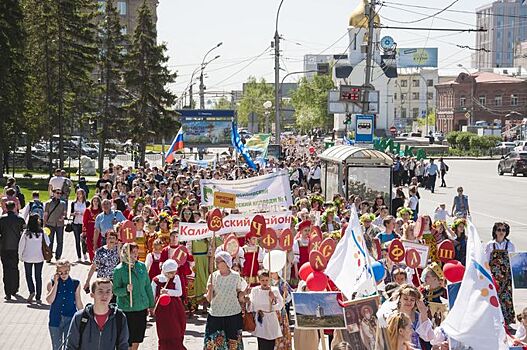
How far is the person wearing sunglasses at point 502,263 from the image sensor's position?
14.3 m

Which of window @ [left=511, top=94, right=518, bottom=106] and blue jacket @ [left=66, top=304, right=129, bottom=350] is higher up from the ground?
window @ [left=511, top=94, right=518, bottom=106]

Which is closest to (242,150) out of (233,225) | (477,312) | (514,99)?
(233,225)

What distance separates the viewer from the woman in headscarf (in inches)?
452

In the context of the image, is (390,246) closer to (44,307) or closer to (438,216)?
(44,307)

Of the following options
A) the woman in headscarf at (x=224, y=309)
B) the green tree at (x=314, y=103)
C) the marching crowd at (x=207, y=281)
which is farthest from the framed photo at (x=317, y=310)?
the green tree at (x=314, y=103)

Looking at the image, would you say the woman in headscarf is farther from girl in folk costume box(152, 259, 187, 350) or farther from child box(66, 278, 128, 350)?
child box(66, 278, 128, 350)

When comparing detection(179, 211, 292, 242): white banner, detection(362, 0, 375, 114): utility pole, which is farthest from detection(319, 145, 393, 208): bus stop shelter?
detection(179, 211, 292, 242): white banner

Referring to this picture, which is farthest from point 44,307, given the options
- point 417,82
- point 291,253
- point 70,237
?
point 417,82

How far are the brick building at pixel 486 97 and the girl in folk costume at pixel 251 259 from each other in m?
116

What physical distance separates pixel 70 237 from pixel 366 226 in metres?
12.9

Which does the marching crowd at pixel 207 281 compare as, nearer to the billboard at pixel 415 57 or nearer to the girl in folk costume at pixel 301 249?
the girl in folk costume at pixel 301 249

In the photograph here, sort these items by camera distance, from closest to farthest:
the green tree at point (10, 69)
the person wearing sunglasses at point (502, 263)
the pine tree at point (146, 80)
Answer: the person wearing sunglasses at point (502, 263)
the green tree at point (10, 69)
the pine tree at point (146, 80)

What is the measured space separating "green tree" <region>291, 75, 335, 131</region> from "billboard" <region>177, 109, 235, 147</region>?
6388 cm

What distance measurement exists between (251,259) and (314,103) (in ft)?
377
